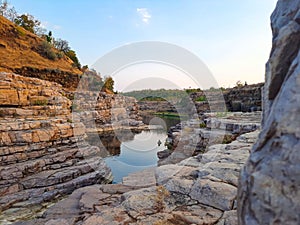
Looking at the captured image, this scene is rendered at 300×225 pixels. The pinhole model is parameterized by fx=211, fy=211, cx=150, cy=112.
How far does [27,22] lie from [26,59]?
9.50m

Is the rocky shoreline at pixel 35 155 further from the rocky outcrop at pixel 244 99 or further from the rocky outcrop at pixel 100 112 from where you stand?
the rocky outcrop at pixel 244 99

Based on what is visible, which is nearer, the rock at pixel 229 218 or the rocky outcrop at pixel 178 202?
the rock at pixel 229 218

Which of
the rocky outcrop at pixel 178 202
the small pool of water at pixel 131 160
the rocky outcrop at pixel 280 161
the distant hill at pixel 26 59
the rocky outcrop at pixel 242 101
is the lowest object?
the small pool of water at pixel 131 160

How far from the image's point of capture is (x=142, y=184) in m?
3.55

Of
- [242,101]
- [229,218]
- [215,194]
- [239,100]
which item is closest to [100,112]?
[239,100]

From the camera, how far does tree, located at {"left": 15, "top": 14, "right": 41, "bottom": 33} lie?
22884mm

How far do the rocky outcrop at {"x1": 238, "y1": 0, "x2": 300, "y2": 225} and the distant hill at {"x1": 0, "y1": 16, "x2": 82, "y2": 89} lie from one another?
16965mm

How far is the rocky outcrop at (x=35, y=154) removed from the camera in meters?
5.00

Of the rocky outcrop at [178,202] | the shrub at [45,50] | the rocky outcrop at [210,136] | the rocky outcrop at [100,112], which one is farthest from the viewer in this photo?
the shrub at [45,50]

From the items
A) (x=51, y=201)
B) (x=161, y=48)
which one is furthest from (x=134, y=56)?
(x=51, y=201)

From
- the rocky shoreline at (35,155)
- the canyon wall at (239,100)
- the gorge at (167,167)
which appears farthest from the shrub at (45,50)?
the canyon wall at (239,100)

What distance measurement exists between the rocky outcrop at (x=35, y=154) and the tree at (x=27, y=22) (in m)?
18.9

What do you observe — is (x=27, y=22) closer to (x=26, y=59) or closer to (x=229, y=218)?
(x=26, y=59)

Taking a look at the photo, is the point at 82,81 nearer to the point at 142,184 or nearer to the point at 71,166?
the point at 71,166
